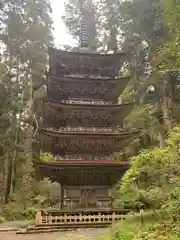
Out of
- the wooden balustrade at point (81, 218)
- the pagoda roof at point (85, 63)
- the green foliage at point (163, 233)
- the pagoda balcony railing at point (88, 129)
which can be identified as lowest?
the green foliage at point (163, 233)

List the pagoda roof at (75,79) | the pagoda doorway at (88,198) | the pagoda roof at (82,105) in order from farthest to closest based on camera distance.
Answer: the pagoda roof at (75,79), the pagoda roof at (82,105), the pagoda doorway at (88,198)

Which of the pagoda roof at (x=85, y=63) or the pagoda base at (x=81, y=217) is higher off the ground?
the pagoda roof at (x=85, y=63)

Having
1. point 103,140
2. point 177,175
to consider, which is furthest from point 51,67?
point 177,175

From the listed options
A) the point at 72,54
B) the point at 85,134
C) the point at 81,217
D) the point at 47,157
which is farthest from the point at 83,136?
the point at 72,54

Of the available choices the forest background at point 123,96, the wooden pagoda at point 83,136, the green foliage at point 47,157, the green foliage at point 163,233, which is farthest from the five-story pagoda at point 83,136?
the green foliage at point 163,233

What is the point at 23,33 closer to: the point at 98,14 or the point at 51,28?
the point at 51,28

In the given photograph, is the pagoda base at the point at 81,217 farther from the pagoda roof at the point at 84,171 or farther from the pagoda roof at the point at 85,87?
the pagoda roof at the point at 85,87

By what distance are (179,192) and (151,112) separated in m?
15.6

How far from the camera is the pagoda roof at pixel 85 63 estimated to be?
2038 centimetres

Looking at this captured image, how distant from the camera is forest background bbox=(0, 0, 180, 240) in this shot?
14.4 meters

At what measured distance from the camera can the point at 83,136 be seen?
57.7 ft

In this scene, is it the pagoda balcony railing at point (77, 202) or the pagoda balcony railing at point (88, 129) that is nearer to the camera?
the pagoda balcony railing at point (77, 202)

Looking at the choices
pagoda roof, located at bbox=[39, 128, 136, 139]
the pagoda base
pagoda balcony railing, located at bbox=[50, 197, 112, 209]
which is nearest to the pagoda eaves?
pagoda roof, located at bbox=[39, 128, 136, 139]

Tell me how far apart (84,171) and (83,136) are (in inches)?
78.5
